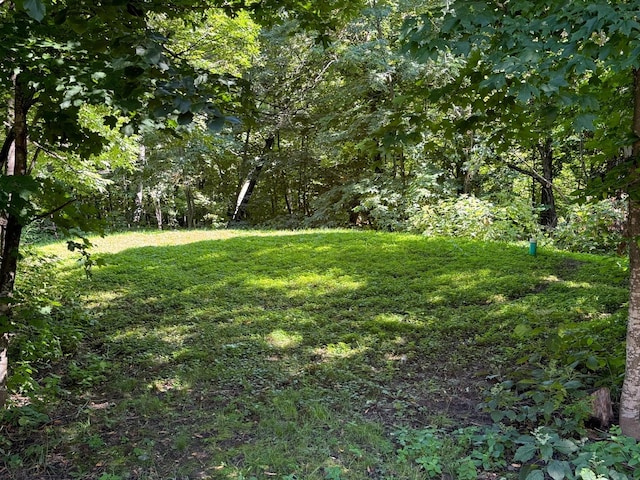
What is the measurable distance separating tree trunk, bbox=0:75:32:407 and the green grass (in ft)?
1.83

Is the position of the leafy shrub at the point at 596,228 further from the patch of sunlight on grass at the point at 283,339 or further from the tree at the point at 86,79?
the tree at the point at 86,79

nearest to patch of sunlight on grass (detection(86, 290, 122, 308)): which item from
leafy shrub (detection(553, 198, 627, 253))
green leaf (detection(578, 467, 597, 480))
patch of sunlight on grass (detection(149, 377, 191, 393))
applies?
patch of sunlight on grass (detection(149, 377, 191, 393))

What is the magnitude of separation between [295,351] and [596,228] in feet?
21.1

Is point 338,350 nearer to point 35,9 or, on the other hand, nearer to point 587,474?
point 587,474

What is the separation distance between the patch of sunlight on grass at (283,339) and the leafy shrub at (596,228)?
5948 millimetres

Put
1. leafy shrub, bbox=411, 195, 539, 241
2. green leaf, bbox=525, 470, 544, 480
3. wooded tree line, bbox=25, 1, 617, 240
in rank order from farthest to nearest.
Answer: wooded tree line, bbox=25, 1, 617, 240 < leafy shrub, bbox=411, 195, 539, 241 < green leaf, bbox=525, 470, 544, 480

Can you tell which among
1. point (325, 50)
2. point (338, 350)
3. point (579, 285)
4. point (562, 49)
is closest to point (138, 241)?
point (338, 350)

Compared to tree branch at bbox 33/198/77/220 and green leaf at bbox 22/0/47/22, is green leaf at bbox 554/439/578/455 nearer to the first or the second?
green leaf at bbox 22/0/47/22

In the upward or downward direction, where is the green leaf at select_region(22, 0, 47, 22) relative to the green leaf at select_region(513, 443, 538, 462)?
upward

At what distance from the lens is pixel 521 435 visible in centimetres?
276

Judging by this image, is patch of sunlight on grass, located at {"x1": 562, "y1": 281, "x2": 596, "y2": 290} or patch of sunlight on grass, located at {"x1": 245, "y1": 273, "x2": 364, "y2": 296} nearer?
patch of sunlight on grass, located at {"x1": 562, "y1": 281, "x2": 596, "y2": 290}

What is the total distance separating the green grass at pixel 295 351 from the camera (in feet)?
9.36

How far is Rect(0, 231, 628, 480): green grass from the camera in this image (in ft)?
9.36

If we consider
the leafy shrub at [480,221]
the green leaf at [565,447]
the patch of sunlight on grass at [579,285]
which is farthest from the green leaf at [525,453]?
the leafy shrub at [480,221]
